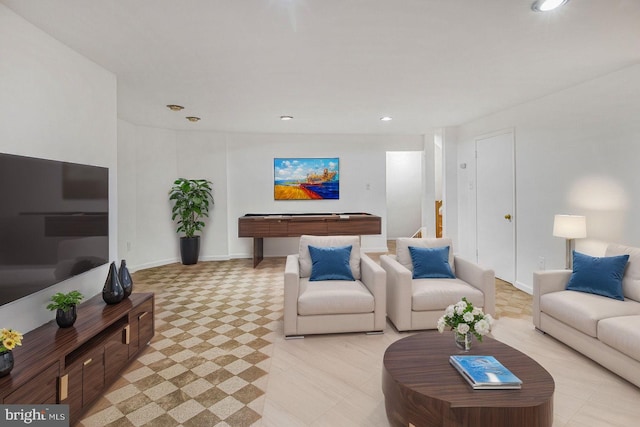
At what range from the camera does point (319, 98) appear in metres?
4.11

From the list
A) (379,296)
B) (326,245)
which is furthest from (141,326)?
(379,296)

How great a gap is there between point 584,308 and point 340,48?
2.84 meters

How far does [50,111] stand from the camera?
2400 mm

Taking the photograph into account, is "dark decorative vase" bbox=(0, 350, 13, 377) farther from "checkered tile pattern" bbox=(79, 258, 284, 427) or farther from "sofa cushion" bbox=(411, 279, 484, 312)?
"sofa cushion" bbox=(411, 279, 484, 312)

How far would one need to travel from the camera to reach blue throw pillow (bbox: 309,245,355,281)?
3343 mm

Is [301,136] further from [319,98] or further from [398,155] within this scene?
[398,155]

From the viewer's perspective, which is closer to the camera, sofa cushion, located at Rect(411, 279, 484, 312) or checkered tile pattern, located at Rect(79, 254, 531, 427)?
checkered tile pattern, located at Rect(79, 254, 531, 427)

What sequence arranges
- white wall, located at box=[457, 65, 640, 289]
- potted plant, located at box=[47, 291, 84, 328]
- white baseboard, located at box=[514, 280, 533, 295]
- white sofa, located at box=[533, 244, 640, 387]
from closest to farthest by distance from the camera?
potted plant, located at box=[47, 291, 84, 328]
white sofa, located at box=[533, 244, 640, 387]
white wall, located at box=[457, 65, 640, 289]
white baseboard, located at box=[514, 280, 533, 295]

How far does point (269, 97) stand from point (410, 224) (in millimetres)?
6546

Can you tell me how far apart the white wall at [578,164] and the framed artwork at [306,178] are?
305cm

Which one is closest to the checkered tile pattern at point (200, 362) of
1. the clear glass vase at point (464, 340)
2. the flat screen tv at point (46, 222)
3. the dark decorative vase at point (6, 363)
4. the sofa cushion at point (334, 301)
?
the sofa cushion at point (334, 301)

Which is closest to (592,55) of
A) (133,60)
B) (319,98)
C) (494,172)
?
(494,172)

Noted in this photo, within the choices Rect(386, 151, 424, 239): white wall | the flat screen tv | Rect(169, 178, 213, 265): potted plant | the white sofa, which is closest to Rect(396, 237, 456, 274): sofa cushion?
the white sofa

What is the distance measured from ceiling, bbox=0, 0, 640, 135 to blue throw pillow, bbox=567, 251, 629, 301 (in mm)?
1779
